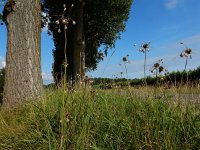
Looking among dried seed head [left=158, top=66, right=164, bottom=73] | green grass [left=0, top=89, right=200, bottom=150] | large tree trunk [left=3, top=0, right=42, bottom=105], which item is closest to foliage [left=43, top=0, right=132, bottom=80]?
large tree trunk [left=3, top=0, right=42, bottom=105]

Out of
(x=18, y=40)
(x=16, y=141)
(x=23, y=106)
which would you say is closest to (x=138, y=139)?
(x=16, y=141)

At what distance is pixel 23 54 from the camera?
11148 millimetres

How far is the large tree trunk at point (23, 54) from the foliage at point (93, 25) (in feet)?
62.0

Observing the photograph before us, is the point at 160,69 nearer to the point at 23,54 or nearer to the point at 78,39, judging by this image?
the point at 23,54

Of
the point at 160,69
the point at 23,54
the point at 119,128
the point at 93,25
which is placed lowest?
the point at 119,128

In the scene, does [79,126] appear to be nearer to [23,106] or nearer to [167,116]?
[167,116]

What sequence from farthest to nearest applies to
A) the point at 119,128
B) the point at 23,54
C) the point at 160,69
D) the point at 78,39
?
the point at 78,39 → the point at 23,54 → the point at 119,128 → the point at 160,69

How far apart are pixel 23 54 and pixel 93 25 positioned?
80.3ft

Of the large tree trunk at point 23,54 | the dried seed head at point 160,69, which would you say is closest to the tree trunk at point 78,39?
the large tree trunk at point 23,54

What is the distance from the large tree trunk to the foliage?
18.9m

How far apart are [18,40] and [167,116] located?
280 inches

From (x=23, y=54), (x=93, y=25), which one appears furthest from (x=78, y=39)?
(x=23, y=54)

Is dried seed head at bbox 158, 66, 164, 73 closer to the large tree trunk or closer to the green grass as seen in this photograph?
the green grass

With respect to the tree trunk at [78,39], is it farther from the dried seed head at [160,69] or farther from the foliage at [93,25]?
the dried seed head at [160,69]
